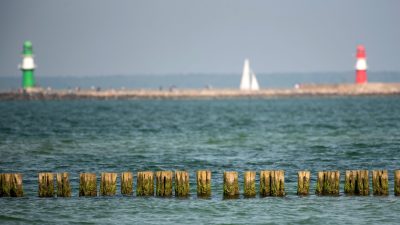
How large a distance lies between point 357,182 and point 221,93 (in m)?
135

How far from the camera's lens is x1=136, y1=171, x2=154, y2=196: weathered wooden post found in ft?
88.2

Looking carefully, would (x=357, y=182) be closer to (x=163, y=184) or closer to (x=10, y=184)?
(x=163, y=184)

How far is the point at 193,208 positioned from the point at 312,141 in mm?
24593

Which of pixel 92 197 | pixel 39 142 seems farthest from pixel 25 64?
pixel 92 197

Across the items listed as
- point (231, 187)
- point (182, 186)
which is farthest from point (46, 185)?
point (231, 187)

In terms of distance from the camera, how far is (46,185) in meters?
27.0

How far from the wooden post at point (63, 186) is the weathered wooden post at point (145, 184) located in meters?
1.93

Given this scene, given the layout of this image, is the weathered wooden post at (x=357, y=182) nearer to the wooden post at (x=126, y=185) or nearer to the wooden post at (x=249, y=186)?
the wooden post at (x=249, y=186)

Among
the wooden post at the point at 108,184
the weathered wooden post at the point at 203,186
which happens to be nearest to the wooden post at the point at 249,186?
the weathered wooden post at the point at 203,186

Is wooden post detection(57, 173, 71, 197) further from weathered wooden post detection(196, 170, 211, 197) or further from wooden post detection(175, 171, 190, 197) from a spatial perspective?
weathered wooden post detection(196, 170, 211, 197)

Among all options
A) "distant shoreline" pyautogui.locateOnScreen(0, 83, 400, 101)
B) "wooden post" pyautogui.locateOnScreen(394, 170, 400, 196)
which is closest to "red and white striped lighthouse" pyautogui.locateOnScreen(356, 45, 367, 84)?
"distant shoreline" pyautogui.locateOnScreen(0, 83, 400, 101)

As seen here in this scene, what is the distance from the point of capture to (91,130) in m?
63.5

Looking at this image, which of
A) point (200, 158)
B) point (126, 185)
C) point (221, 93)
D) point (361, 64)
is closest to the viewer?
point (126, 185)

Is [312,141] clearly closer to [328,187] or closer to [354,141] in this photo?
[354,141]
